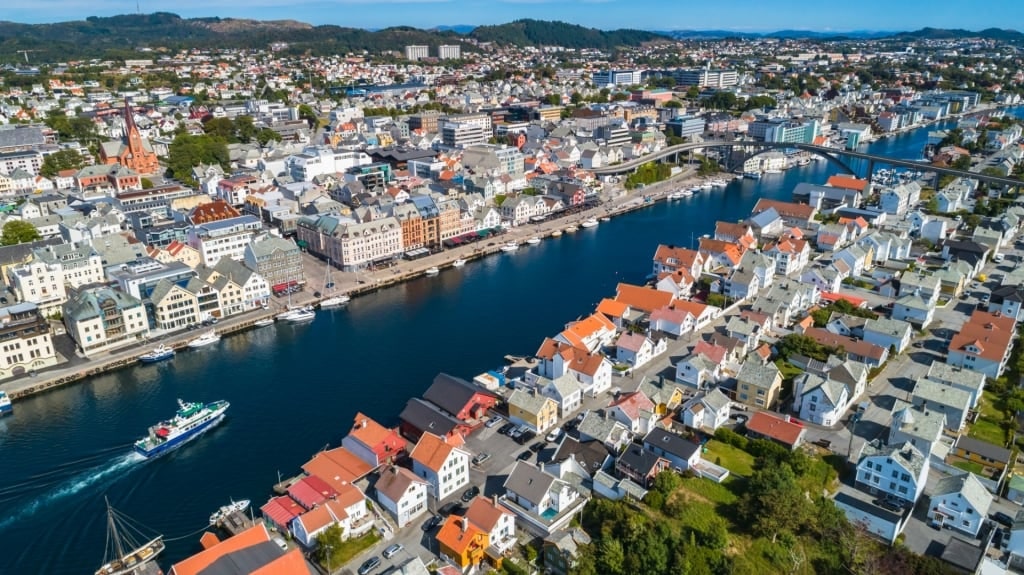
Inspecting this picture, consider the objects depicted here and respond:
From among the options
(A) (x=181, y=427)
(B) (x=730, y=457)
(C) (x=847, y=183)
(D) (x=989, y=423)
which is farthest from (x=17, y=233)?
(C) (x=847, y=183)

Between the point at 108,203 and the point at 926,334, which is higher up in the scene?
the point at 108,203

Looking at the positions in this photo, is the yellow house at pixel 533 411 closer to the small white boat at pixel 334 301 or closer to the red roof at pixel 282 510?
the red roof at pixel 282 510

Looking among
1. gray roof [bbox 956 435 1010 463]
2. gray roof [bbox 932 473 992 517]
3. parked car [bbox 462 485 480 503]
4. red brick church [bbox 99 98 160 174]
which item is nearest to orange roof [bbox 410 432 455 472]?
parked car [bbox 462 485 480 503]

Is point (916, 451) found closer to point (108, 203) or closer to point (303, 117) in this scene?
point (108, 203)

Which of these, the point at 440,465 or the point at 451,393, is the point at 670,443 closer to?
the point at 440,465

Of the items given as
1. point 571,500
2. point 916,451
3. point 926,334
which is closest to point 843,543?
point 916,451

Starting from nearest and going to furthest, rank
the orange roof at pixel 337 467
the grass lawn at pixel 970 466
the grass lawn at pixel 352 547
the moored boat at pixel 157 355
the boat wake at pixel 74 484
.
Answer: the grass lawn at pixel 352 547 → the orange roof at pixel 337 467 → the boat wake at pixel 74 484 → the grass lawn at pixel 970 466 → the moored boat at pixel 157 355

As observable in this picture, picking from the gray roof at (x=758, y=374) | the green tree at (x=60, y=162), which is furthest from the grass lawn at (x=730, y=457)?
the green tree at (x=60, y=162)
